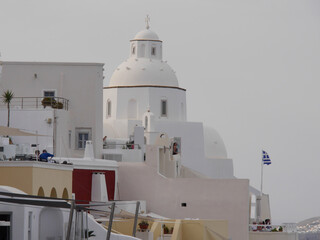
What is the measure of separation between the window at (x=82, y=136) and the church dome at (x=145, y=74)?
67.6 feet

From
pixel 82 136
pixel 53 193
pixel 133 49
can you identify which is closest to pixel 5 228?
pixel 53 193

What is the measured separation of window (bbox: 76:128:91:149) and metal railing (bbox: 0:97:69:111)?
5.09ft

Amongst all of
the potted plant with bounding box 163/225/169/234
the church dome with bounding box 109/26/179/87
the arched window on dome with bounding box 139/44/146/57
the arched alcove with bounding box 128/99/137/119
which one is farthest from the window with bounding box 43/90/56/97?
the arched window on dome with bounding box 139/44/146/57

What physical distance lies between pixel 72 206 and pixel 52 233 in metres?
3.91

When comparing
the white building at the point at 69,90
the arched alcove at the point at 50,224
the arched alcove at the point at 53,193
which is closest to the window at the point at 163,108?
the white building at the point at 69,90

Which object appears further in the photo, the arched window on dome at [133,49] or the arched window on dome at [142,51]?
the arched window on dome at [133,49]

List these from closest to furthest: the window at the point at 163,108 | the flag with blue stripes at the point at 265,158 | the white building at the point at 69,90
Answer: the white building at the point at 69,90
the flag with blue stripes at the point at 265,158
the window at the point at 163,108

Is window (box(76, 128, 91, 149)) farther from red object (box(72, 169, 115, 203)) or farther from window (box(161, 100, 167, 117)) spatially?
window (box(161, 100, 167, 117))

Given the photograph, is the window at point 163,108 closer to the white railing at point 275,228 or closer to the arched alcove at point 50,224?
the white railing at point 275,228

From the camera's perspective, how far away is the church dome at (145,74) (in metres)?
83.4

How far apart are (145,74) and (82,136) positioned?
69.7 ft

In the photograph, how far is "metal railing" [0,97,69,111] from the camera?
5953 centimetres

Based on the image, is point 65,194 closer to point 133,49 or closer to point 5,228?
point 5,228

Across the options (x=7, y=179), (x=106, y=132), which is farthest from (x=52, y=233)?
(x=106, y=132)
